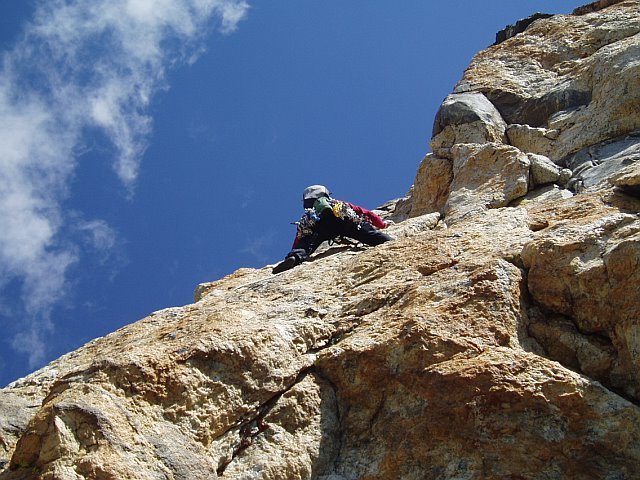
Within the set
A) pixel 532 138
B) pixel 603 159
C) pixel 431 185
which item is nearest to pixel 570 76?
pixel 532 138

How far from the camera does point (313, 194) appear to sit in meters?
15.9

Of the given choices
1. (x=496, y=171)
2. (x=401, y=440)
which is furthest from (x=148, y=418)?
(x=496, y=171)

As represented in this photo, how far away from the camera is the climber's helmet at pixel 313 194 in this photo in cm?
1580

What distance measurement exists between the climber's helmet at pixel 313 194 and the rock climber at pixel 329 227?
82mm

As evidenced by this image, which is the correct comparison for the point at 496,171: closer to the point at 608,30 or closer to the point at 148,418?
the point at 608,30

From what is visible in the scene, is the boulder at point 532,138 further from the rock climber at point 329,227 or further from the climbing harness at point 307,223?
the climbing harness at point 307,223

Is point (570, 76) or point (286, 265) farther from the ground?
point (570, 76)

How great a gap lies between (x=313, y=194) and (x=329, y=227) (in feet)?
3.86

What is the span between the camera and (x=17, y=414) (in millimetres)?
9773

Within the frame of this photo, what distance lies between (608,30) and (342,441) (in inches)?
610

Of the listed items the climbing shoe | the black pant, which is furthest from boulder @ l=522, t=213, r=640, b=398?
the climbing shoe

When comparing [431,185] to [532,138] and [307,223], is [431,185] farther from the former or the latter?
[307,223]

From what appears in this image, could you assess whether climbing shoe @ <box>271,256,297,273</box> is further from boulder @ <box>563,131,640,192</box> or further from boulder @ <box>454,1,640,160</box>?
boulder @ <box>454,1,640,160</box>

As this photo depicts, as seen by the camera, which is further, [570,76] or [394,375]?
[570,76]
